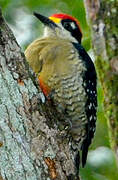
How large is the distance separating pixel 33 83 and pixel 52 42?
1.29 metres

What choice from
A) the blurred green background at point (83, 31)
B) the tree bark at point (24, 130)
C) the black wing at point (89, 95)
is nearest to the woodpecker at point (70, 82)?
the black wing at point (89, 95)

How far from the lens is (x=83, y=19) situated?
493 centimetres

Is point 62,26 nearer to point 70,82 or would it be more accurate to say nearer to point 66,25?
point 66,25

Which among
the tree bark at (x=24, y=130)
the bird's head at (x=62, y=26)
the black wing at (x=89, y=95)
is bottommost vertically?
the tree bark at (x=24, y=130)

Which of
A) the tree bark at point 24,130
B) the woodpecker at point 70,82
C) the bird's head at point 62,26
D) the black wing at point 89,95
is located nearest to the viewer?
the tree bark at point 24,130

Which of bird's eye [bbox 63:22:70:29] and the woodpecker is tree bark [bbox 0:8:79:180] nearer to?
the woodpecker

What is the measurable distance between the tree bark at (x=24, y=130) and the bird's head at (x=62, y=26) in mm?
1548

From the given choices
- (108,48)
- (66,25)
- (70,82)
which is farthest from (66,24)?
(108,48)

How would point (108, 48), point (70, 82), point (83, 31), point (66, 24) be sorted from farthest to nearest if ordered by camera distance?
1. point (83, 31)
2. point (66, 24)
3. point (70, 82)
4. point (108, 48)

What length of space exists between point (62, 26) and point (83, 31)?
21.4 inches

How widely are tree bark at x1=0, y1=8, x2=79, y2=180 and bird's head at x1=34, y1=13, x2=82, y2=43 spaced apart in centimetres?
155

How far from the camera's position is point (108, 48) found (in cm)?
225

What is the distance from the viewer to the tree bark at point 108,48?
2242mm

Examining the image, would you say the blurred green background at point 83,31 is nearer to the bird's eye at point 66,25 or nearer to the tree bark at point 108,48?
the bird's eye at point 66,25
